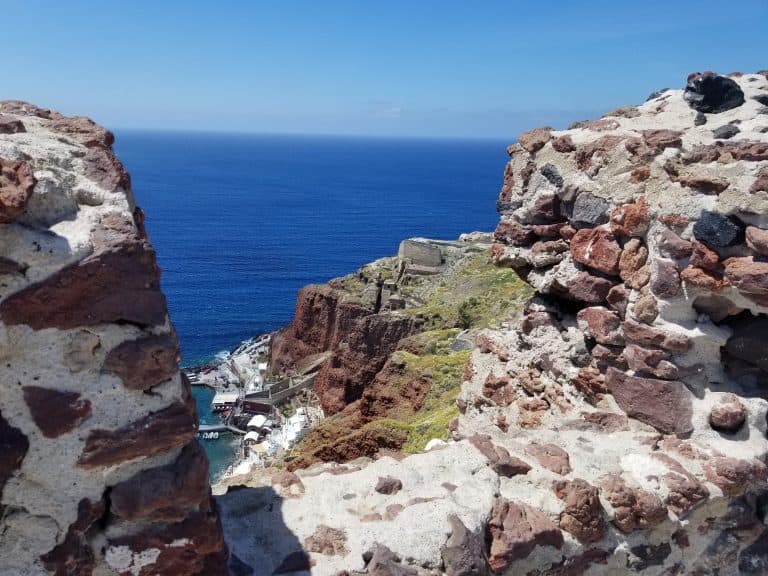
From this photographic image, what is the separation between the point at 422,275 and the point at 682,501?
36.9 metres

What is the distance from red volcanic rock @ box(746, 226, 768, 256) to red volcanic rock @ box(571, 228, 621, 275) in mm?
1235

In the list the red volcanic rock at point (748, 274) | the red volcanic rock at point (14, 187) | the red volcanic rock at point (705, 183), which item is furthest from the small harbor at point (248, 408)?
the red volcanic rock at point (14, 187)

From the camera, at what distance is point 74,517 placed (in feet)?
12.2

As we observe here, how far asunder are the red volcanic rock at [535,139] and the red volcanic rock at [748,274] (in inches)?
113

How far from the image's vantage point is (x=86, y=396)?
12.2ft

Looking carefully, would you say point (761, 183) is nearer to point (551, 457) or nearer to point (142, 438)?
point (551, 457)

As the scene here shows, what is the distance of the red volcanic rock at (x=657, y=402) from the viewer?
6.09 meters

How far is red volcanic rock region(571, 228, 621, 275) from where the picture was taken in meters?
6.72

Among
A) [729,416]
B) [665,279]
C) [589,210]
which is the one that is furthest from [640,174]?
[729,416]

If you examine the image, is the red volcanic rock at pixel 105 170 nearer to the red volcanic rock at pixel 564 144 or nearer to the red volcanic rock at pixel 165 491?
the red volcanic rock at pixel 165 491

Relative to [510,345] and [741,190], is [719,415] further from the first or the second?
[510,345]

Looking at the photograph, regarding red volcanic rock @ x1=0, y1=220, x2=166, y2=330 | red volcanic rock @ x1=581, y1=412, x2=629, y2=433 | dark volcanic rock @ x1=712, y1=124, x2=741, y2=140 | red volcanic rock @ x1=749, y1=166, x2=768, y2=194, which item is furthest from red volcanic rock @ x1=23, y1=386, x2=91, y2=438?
dark volcanic rock @ x1=712, y1=124, x2=741, y2=140

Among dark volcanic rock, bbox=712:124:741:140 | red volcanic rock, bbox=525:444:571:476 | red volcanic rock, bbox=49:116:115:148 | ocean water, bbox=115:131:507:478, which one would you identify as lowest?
ocean water, bbox=115:131:507:478

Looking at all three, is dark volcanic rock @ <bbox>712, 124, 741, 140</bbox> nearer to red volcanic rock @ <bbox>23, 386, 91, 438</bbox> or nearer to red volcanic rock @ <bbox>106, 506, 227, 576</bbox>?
red volcanic rock @ <bbox>106, 506, 227, 576</bbox>
